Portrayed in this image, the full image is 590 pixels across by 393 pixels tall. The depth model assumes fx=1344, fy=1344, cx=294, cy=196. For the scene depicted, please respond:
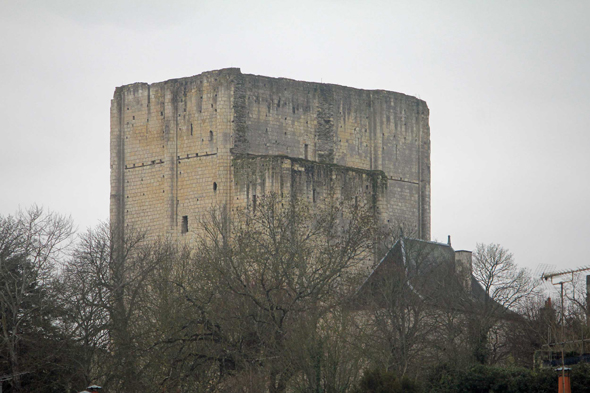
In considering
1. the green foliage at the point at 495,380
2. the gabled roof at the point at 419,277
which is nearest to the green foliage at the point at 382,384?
the green foliage at the point at 495,380

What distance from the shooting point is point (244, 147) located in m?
56.8

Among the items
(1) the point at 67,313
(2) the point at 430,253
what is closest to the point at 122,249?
(1) the point at 67,313

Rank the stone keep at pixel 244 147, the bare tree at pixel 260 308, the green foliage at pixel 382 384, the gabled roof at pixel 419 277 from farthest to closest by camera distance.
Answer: the stone keep at pixel 244 147 < the gabled roof at pixel 419 277 < the bare tree at pixel 260 308 < the green foliage at pixel 382 384

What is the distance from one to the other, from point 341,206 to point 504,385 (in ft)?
69.0

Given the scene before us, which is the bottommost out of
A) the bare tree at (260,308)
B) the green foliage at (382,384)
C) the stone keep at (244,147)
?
the green foliage at (382,384)

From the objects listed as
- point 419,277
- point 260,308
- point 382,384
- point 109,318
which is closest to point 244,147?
point 419,277

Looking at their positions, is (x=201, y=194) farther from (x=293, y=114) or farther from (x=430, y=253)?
(x=430, y=253)

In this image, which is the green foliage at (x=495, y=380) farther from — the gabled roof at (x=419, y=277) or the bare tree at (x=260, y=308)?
the gabled roof at (x=419, y=277)

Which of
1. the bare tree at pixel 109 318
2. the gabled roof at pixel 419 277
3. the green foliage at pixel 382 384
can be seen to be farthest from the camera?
the gabled roof at pixel 419 277

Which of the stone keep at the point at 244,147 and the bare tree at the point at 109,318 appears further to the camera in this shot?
the stone keep at the point at 244,147

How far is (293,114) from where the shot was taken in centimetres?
5844

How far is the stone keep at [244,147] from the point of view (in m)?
55.1

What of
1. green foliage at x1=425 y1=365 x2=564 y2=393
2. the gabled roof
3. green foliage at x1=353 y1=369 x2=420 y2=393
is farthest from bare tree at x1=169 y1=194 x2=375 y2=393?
green foliage at x1=425 y1=365 x2=564 y2=393

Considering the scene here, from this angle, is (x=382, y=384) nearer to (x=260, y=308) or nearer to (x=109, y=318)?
(x=260, y=308)
